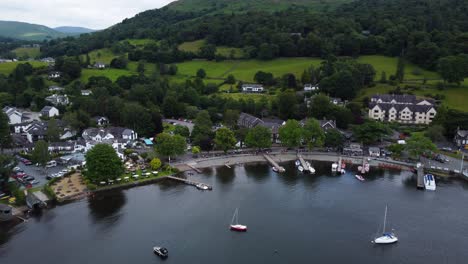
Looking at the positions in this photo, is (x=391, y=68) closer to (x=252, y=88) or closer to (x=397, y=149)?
(x=252, y=88)

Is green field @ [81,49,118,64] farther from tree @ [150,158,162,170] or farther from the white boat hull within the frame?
the white boat hull

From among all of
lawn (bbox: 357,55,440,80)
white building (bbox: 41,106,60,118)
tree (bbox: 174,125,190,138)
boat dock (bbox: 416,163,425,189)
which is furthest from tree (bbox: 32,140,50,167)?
lawn (bbox: 357,55,440,80)

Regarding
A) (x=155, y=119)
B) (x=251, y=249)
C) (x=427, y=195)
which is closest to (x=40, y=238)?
(x=251, y=249)

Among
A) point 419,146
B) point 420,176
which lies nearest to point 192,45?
point 419,146

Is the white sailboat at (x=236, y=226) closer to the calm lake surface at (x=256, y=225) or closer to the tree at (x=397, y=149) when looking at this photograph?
the calm lake surface at (x=256, y=225)

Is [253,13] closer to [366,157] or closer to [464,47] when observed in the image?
[464,47]

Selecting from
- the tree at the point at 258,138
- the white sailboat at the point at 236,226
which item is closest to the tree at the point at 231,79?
the tree at the point at 258,138

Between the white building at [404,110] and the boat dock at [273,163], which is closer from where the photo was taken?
the boat dock at [273,163]
